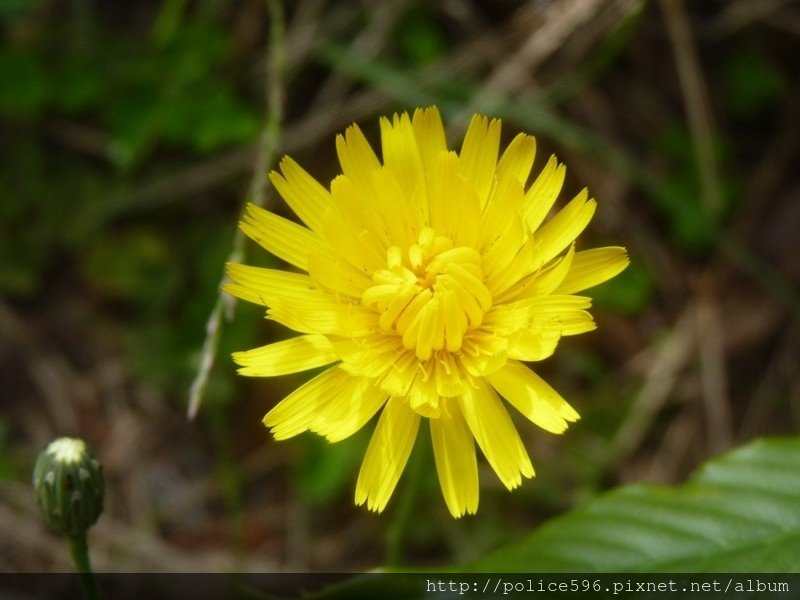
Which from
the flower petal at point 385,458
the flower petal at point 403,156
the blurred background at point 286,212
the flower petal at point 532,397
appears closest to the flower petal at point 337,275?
the flower petal at point 403,156

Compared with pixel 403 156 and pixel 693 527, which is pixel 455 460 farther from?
pixel 403 156

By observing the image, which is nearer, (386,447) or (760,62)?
(386,447)

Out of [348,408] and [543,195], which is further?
[543,195]

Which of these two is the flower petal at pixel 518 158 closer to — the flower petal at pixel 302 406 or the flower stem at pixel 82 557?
the flower petal at pixel 302 406

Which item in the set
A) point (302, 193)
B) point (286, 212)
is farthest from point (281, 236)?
point (286, 212)

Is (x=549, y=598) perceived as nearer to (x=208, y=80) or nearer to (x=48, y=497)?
(x=48, y=497)

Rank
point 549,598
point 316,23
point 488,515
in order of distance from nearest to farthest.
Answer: point 549,598
point 488,515
point 316,23

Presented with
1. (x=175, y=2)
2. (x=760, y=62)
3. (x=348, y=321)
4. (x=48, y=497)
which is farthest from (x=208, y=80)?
(x=760, y=62)
